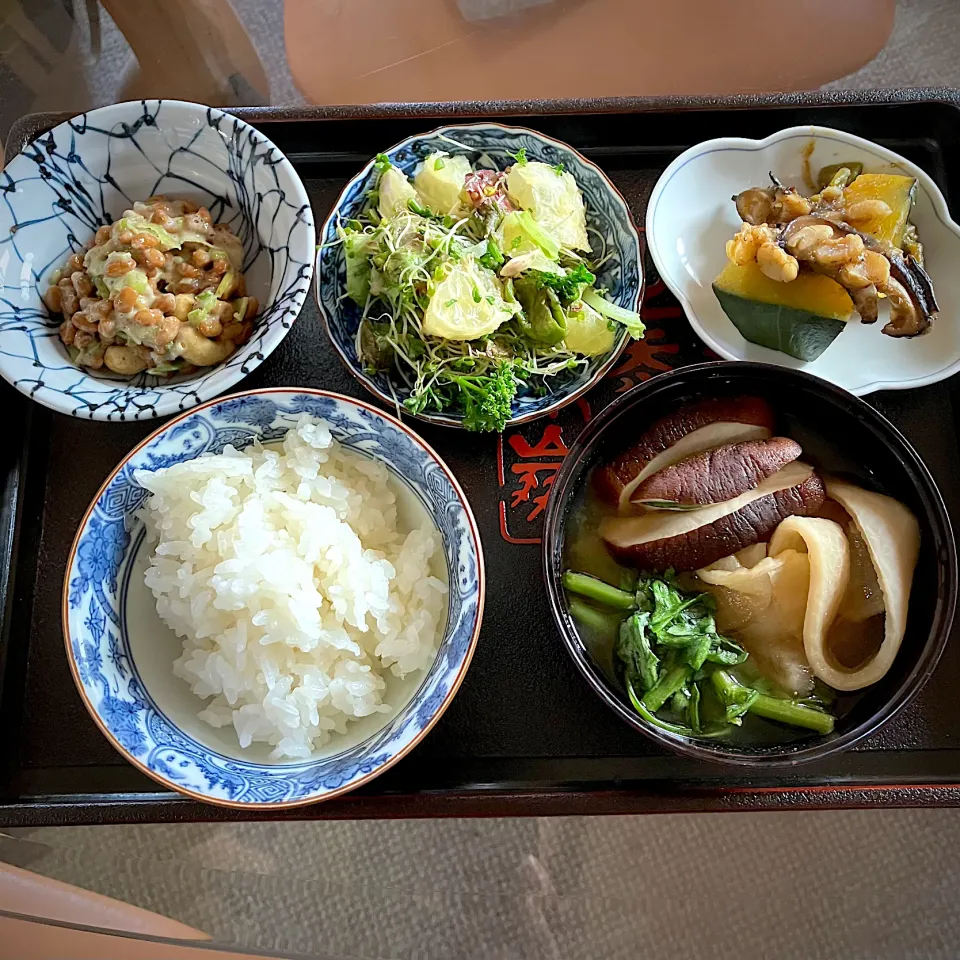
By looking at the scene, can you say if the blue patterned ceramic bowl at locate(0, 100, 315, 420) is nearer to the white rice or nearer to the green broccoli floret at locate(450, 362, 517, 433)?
the white rice

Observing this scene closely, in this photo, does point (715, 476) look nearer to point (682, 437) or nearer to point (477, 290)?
point (682, 437)

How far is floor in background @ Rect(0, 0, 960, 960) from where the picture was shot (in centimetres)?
155

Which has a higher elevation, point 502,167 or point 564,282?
point 502,167

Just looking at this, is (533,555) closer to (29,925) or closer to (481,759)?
(481,759)

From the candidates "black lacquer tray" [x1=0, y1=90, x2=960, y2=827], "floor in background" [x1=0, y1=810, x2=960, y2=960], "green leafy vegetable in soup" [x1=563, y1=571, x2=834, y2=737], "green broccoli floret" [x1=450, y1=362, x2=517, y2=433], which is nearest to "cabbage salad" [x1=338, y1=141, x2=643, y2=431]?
"green broccoli floret" [x1=450, y1=362, x2=517, y2=433]

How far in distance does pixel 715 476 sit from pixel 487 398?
438 mm

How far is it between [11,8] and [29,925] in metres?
2.39

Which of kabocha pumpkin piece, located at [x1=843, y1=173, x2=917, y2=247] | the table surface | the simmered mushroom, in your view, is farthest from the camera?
the table surface

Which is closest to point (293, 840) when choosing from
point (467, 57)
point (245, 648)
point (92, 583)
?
point (245, 648)

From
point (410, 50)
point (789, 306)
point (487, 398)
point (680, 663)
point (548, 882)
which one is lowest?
point (548, 882)

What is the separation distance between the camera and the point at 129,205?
1885 mm

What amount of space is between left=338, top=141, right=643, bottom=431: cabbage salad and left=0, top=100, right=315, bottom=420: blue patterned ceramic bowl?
0.17 metres

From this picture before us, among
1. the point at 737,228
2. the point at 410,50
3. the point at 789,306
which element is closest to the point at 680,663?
the point at 789,306

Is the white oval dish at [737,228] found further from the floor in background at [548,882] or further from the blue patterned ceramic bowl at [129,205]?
the floor in background at [548,882]
